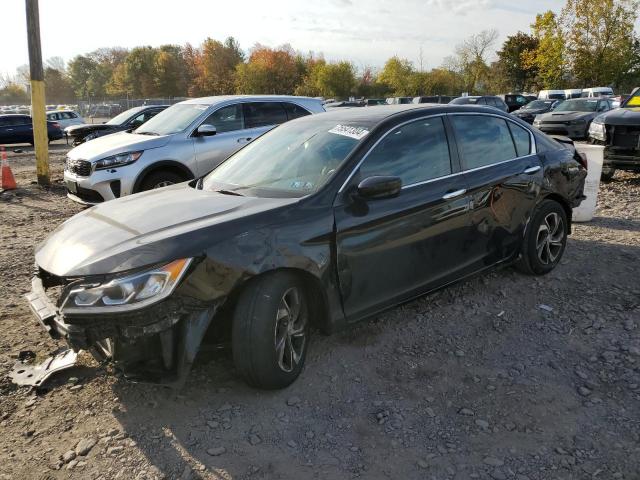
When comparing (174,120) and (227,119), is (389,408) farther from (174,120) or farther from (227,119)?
(174,120)

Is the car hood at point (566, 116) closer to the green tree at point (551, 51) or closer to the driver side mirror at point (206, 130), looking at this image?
the driver side mirror at point (206, 130)

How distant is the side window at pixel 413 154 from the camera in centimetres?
357

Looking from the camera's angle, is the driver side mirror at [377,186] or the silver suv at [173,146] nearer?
the driver side mirror at [377,186]

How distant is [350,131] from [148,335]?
1.96 metres

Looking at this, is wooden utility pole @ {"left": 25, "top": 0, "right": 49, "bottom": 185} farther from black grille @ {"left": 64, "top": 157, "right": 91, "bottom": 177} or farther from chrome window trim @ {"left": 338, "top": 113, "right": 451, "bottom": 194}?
chrome window trim @ {"left": 338, "top": 113, "right": 451, "bottom": 194}

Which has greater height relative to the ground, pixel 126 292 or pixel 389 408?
pixel 126 292

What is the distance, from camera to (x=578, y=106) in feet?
56.4

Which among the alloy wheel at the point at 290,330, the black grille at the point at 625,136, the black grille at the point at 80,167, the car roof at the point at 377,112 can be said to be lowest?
the alloy wheel at the point at 290,330

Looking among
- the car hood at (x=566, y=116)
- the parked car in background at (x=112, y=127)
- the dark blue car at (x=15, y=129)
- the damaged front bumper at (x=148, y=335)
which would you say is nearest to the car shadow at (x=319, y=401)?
the damaged front bumper at (x=148, y=335)

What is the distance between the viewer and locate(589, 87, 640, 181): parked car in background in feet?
30.6

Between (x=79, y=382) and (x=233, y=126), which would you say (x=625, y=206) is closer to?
(x=233, y=126)

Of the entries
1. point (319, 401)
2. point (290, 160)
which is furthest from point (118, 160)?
point (319, 401)

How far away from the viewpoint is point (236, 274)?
2.81 meters

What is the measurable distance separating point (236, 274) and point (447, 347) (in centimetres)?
170
